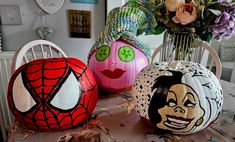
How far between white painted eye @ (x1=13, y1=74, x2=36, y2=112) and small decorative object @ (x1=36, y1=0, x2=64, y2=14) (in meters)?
0.93

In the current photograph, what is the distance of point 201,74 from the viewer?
0.57 m

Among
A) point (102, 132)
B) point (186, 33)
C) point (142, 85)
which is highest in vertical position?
point (186, 33)

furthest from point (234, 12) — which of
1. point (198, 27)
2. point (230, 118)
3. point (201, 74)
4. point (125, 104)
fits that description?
point (125, 104)

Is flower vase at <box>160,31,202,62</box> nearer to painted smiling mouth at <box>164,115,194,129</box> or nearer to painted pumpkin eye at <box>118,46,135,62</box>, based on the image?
painted pumpkin eye at <box>118,46,135,62</box>

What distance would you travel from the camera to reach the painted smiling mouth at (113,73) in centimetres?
75

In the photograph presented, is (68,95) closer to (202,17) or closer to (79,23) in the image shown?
(202,17)

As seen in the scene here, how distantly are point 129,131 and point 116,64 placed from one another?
0.24 meters

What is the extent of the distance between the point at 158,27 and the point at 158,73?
0.95ft

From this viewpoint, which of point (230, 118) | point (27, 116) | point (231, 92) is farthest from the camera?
point (231, 92)

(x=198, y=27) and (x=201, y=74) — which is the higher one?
(x=198, y=27)

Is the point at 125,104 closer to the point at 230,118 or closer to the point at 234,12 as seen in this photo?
the point at 230,118

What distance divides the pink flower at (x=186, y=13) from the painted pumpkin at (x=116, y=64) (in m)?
0.20

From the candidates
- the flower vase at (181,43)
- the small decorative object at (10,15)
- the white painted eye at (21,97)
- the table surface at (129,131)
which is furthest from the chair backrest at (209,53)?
the small decorative object at (10,15)

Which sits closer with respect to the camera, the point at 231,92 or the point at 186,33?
the point at 186,33
